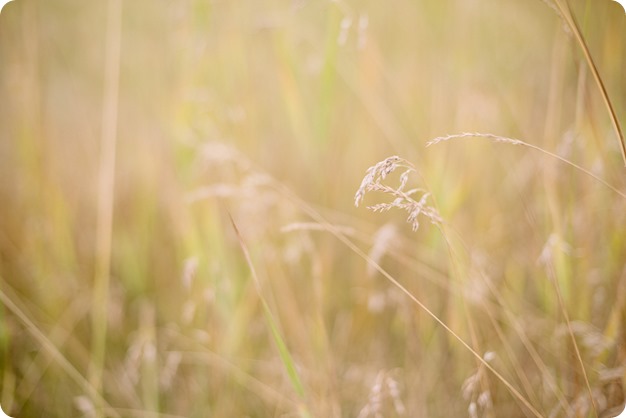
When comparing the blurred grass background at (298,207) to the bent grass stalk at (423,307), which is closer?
the bent grass stalk at (423,307)

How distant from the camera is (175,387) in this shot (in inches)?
29.3

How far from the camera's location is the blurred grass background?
26.0 inches

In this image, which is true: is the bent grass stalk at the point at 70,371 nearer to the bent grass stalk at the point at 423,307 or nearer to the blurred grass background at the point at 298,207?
the blurred grass background at the point at 298,207

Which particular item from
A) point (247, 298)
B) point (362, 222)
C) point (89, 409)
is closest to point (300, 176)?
point (362, 222)

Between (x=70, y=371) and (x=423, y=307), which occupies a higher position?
(x=423, y=307)

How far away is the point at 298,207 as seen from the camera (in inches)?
32.8

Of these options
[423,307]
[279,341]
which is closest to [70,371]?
[279,341]

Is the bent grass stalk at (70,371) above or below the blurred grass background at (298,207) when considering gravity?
below

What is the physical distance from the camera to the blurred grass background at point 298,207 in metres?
0.66

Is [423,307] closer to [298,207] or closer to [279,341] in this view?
[279,341]

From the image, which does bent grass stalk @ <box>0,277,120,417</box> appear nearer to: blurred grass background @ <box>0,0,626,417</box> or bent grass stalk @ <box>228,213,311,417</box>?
blurred grass background @ <box>0,0,626,417</box>

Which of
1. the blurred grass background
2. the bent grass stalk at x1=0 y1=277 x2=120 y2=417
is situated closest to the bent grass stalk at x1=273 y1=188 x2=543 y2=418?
the blurred grass background

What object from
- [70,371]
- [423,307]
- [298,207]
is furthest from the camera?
[298,207]

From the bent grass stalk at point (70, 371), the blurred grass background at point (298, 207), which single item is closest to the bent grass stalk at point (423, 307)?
the blurred grass background at point (298, 207)
